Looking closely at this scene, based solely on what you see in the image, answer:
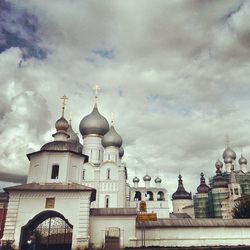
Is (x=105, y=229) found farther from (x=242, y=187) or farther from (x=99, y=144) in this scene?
(x=242, y=187)

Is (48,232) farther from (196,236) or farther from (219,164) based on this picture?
(219,164)

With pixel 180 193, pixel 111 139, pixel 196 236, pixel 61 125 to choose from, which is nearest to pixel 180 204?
pixel 180 193

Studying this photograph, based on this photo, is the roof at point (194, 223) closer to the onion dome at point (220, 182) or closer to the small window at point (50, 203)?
the small window at point (50, 203)

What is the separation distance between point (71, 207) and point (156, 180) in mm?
54491

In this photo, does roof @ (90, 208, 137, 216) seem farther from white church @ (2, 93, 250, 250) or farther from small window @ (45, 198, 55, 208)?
small window @ (45, 198, 55, 208)

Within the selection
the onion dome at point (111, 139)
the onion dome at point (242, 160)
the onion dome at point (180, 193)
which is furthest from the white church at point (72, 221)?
the onion dome at point (242, 160)

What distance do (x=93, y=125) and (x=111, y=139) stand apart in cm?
399

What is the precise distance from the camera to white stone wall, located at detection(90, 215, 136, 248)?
21.6 meters

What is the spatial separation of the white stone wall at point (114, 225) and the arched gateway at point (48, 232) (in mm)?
1926

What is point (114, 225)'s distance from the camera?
865 inches

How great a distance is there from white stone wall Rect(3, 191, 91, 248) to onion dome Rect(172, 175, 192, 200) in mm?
56414

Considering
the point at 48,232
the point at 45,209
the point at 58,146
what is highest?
the point at 58,146

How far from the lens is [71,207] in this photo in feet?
67.5

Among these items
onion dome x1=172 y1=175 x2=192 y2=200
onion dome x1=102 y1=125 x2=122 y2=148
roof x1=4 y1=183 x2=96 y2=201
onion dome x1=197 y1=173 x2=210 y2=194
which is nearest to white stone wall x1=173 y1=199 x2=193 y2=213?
onion dome x1=172 y1=175 x2=192 y2=200
